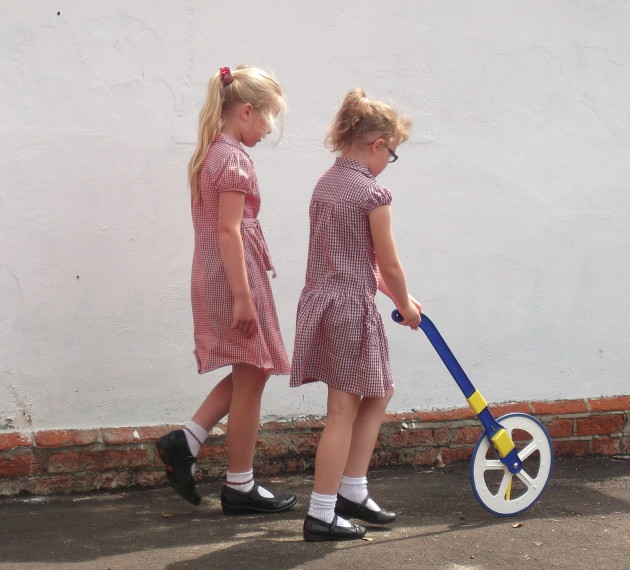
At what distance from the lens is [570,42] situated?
475 centimetres

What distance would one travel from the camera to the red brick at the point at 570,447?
4.83 meters

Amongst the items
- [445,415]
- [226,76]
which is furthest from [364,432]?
[226,76]

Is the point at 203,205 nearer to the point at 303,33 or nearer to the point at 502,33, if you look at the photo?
the point at 303,33

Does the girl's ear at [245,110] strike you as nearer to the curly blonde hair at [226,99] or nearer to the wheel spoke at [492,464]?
the curly blonde hair at [226,99]

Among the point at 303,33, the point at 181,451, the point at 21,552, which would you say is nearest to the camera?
the point at 21,552

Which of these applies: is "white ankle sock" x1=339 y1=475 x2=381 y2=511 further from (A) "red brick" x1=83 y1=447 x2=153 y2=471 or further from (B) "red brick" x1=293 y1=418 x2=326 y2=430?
(A) "red brick" x1=83 y1=447 x2=153 y2=471

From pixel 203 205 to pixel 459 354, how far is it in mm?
1576

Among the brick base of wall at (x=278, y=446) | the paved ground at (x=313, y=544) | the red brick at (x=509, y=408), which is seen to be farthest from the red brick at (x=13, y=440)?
the red brick at (x=509, y=408)

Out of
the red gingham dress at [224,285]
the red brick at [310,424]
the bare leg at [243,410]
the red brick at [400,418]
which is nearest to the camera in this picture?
the red gingham dress at [224,285]

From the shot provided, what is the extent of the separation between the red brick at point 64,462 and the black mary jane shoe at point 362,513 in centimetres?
117

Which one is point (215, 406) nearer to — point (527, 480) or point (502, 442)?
point (502, 442)

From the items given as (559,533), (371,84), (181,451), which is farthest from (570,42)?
(181,451)

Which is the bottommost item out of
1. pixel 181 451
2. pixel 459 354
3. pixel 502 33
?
pixel 181 451

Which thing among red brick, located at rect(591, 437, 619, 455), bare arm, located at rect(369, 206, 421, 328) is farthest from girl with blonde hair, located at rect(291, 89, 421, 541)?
red brick, located at rect(591, 437, 619, 455)
